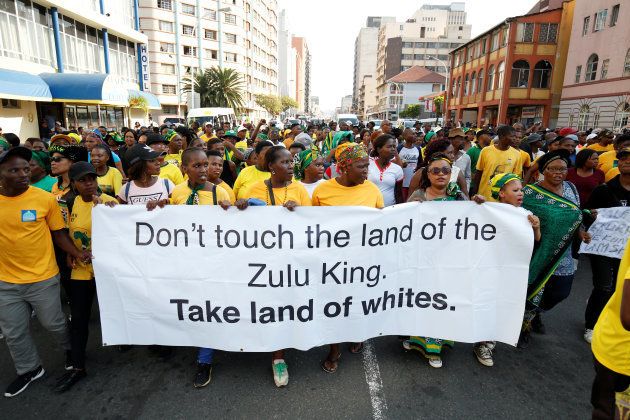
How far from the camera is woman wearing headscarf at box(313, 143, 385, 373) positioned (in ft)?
10.9

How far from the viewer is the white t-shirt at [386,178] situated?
198 inches

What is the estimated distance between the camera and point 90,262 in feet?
10.5

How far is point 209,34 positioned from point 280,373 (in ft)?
205

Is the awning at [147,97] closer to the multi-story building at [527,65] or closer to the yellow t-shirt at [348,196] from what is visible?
the yellow t-shirt at [348,196]

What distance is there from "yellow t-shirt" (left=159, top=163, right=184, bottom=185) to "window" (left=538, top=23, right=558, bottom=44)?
130ft

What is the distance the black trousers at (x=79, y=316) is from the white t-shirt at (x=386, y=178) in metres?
3.31

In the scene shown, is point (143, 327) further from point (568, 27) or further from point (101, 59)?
point (568, 27)

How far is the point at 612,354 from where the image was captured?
6.59 ft

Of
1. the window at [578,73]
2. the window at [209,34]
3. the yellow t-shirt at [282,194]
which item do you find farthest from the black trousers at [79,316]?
the window at [209,34]

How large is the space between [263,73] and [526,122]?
5251cm

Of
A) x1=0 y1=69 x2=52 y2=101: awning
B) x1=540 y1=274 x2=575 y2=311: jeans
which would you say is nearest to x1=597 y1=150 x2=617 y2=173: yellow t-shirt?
x1=540 y1=274 x2=575 y2=311: jeans

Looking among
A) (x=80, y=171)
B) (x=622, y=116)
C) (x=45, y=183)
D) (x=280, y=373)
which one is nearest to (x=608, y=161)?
(x=280, y=373)

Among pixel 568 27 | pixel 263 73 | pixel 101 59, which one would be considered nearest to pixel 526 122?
pixel 568 27

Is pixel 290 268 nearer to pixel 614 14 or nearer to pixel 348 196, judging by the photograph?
pixel 348 196
